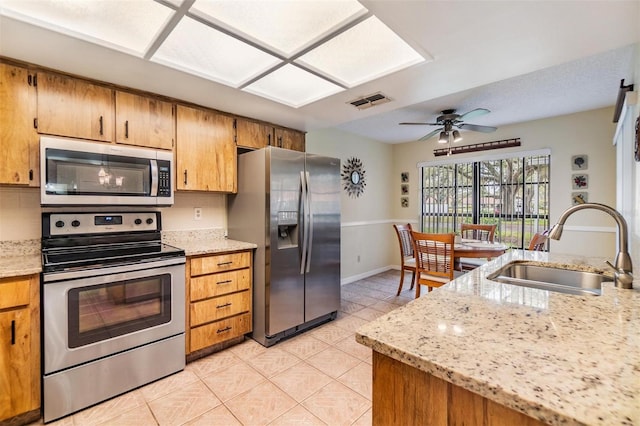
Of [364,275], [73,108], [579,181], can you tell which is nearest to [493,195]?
[579,181]

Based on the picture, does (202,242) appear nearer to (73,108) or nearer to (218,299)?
(218,299)

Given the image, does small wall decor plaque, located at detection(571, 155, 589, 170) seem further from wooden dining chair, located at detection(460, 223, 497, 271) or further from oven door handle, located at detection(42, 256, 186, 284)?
oven door handle, located at detection(42, 256, 186, 284)

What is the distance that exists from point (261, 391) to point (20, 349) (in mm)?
1437

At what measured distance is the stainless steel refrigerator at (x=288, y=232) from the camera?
2670 millimetres

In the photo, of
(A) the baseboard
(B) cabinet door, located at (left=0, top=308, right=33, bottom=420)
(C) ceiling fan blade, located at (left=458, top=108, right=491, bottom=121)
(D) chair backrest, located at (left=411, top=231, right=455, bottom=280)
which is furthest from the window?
(B) cabinet door, located at (left=0, top=308, right=33, bottom=420)

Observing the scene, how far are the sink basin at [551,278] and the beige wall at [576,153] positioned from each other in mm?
2791

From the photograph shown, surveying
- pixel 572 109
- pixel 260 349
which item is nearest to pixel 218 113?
pixel 260 349

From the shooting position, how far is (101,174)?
2154mm

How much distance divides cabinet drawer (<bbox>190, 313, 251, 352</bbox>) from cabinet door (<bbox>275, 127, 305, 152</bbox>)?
188 centimetres

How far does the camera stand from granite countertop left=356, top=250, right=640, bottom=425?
21.9 inches

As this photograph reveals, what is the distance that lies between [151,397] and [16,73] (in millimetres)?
2282

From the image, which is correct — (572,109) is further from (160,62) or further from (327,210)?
(160,62)

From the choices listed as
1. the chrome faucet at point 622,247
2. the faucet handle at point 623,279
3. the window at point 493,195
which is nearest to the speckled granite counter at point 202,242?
the chrome faucet at point 622,247

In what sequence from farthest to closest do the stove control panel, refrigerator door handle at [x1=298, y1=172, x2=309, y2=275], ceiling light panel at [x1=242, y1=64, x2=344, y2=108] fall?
refrigerator door handle at [x1=298, y1=172, x2=309, y2=275]
ceiling light panel at [x1=242, y1=64, x2=344, y2=108]
the stove control panel
